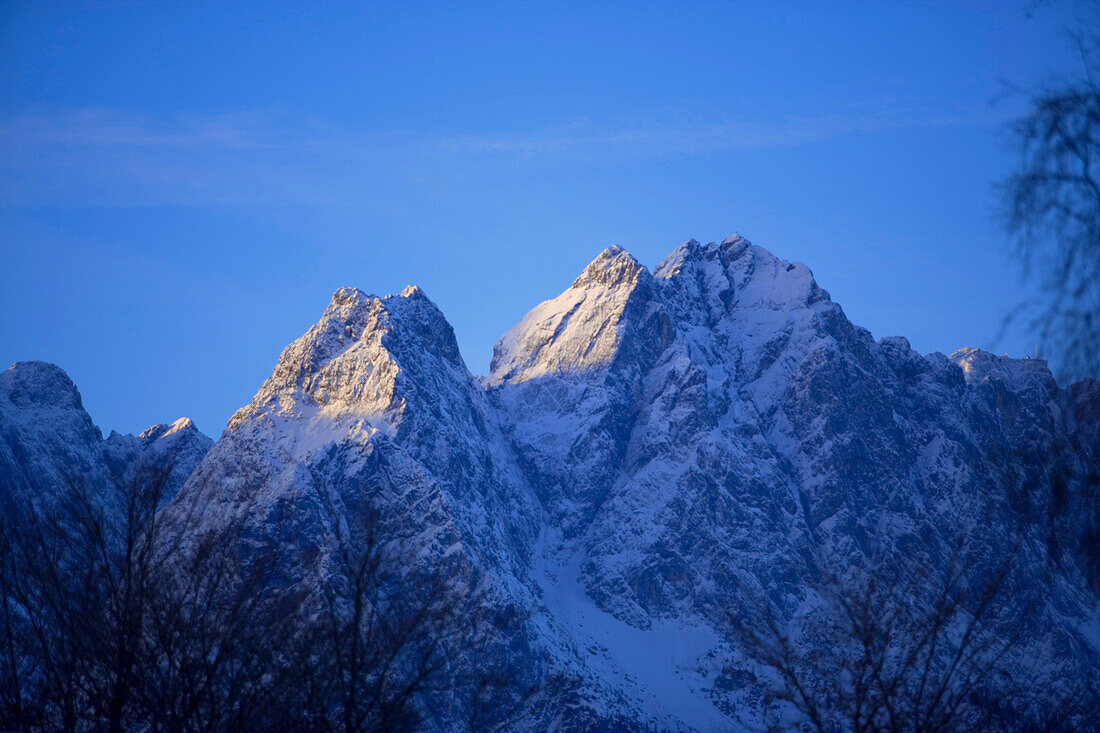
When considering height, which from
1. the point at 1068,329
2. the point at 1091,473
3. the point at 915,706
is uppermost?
the point at 1068,329

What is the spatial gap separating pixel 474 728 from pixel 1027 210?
66.8 ft

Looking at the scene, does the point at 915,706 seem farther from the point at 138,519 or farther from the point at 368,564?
the point at 138,519

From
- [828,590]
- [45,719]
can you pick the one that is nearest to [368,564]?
[45,719]

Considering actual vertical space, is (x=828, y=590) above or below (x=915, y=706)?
above

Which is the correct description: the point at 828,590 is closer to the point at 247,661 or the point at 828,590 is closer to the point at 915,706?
the point at 915,706

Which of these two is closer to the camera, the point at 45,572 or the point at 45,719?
the point at 45,719

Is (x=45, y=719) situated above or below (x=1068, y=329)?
below

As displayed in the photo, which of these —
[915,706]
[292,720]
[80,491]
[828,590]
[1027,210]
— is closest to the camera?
[1027,210]

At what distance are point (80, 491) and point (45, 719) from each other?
17.3 ft

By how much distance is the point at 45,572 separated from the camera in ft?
100

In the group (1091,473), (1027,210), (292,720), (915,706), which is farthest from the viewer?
(292,720)

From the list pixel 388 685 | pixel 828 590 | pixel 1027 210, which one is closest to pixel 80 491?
pixel 388 685

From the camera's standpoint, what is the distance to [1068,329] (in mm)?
17531

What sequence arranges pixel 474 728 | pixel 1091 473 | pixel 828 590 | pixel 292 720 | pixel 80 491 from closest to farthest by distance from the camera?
pixel 1091 473 < pixel 828 590 < pixel 292 720 < pixel 80 491 < pixel 474 728
